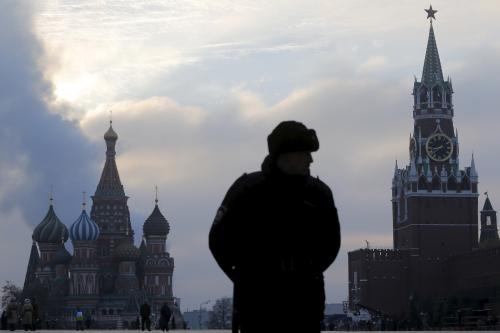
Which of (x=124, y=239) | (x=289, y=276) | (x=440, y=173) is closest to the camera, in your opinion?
(x=289, y=276)

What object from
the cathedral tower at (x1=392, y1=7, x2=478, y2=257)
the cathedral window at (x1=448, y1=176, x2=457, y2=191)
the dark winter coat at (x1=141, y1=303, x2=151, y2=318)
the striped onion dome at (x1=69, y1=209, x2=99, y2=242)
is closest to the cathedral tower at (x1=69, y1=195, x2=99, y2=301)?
the striped onion dome at (x1=69, y1=209, x2=99, y2=242)

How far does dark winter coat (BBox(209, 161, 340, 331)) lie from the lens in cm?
637

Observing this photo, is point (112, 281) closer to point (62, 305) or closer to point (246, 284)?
point (62, 305)

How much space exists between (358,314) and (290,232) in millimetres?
133591

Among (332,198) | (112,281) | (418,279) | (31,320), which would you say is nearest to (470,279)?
(418,279)

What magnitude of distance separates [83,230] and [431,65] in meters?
43.9

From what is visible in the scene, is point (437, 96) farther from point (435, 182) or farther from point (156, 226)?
point (156, 226)

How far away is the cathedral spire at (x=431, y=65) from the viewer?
487 ft

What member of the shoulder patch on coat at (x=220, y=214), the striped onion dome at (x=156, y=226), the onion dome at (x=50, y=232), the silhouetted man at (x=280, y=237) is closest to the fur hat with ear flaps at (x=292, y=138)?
Answer: the silhouetted man at (x=280, y=237)

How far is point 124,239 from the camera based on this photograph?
159 m

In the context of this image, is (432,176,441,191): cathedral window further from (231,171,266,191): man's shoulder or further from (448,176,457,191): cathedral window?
(231,171,266,191): man's shoulder

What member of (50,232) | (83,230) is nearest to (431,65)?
(83,230)

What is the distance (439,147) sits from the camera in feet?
487

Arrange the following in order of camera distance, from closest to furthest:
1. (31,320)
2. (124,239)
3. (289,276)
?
(289,276) < (31,320) < (124,239)
